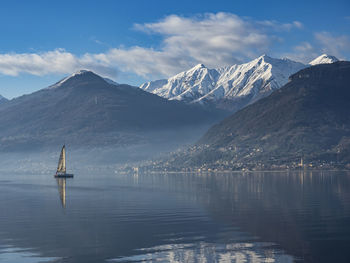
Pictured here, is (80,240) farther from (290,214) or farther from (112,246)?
(290,214)

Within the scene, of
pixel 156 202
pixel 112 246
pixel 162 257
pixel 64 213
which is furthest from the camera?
pixel 156 202

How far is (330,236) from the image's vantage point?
8231 cm

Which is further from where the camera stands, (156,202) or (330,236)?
(156,202)

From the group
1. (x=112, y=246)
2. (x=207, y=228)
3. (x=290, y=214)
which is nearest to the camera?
(x=112, y=246)

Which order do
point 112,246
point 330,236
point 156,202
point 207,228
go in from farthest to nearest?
1. point 156,202
2. point 207,228
3. point 330,236
4. point 112,246

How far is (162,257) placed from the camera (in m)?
68.7

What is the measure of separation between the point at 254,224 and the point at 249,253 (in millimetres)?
26893

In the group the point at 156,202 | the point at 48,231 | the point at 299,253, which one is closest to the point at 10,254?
the point at 48,231

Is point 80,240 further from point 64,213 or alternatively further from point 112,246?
point 64,213

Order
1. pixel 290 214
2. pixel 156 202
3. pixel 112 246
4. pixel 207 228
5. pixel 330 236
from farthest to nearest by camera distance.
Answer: pixel 156 202 < pixel 290 214 < pixel 207 228 < pixel 330 236 < pixel 112 246

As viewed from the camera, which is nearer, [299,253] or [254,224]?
[299,253]

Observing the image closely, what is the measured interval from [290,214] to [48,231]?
5261 centimetres

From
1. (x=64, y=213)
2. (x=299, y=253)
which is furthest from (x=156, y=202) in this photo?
(x=299, y=253)

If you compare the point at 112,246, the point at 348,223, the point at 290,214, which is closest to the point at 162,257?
the point at 112,246
